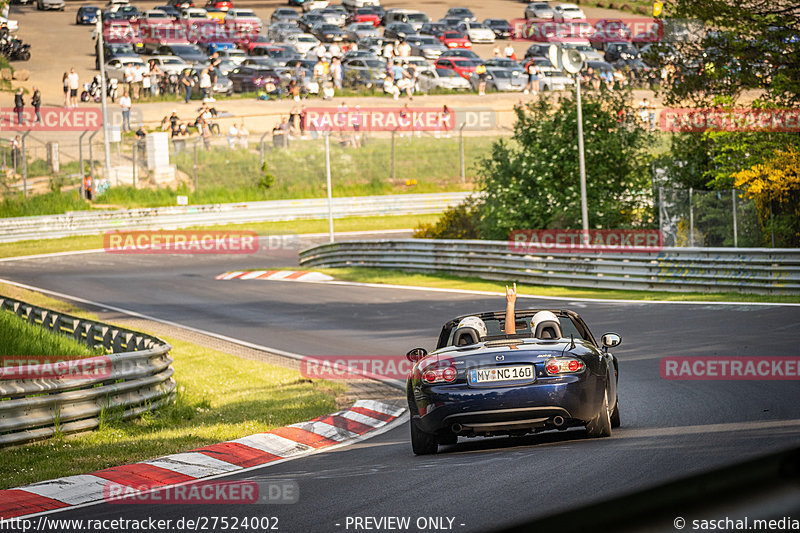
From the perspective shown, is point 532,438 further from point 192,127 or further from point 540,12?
point 540,12

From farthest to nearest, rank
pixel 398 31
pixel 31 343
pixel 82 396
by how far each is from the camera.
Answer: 1. pixel 398 31
2. pixel 31 343
3. pixel 82 396

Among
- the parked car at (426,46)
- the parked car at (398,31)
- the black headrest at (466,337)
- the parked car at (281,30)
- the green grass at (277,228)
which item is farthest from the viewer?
the parked car at (398,31)

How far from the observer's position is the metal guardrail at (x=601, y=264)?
22.0m

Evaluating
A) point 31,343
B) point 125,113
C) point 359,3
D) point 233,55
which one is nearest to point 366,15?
point 359,3

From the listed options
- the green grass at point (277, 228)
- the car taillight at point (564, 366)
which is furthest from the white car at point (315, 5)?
the car taillight at point (564, 366)

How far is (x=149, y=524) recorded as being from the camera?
648cm

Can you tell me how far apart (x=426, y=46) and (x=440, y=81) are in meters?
7.18

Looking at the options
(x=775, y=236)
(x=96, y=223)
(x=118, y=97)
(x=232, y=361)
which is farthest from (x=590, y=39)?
(x=232, y=361)

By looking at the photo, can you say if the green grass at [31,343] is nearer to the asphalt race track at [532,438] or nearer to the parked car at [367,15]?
the asphalt race track at [532,438]

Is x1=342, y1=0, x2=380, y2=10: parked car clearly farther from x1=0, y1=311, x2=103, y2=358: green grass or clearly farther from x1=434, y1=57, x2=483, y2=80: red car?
x1=0, y1=311, x2=103, y2=358: green grass

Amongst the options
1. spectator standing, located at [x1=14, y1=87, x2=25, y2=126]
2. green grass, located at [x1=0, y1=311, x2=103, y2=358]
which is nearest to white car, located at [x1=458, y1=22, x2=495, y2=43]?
spectator standing, located at [x1=14, y1=87, x2=25, y2=126]

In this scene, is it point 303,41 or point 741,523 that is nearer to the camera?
point 741,523

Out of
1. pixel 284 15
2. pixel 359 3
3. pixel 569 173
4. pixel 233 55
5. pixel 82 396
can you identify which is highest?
pixel 359 3

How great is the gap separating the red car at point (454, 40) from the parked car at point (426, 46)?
1.14m
